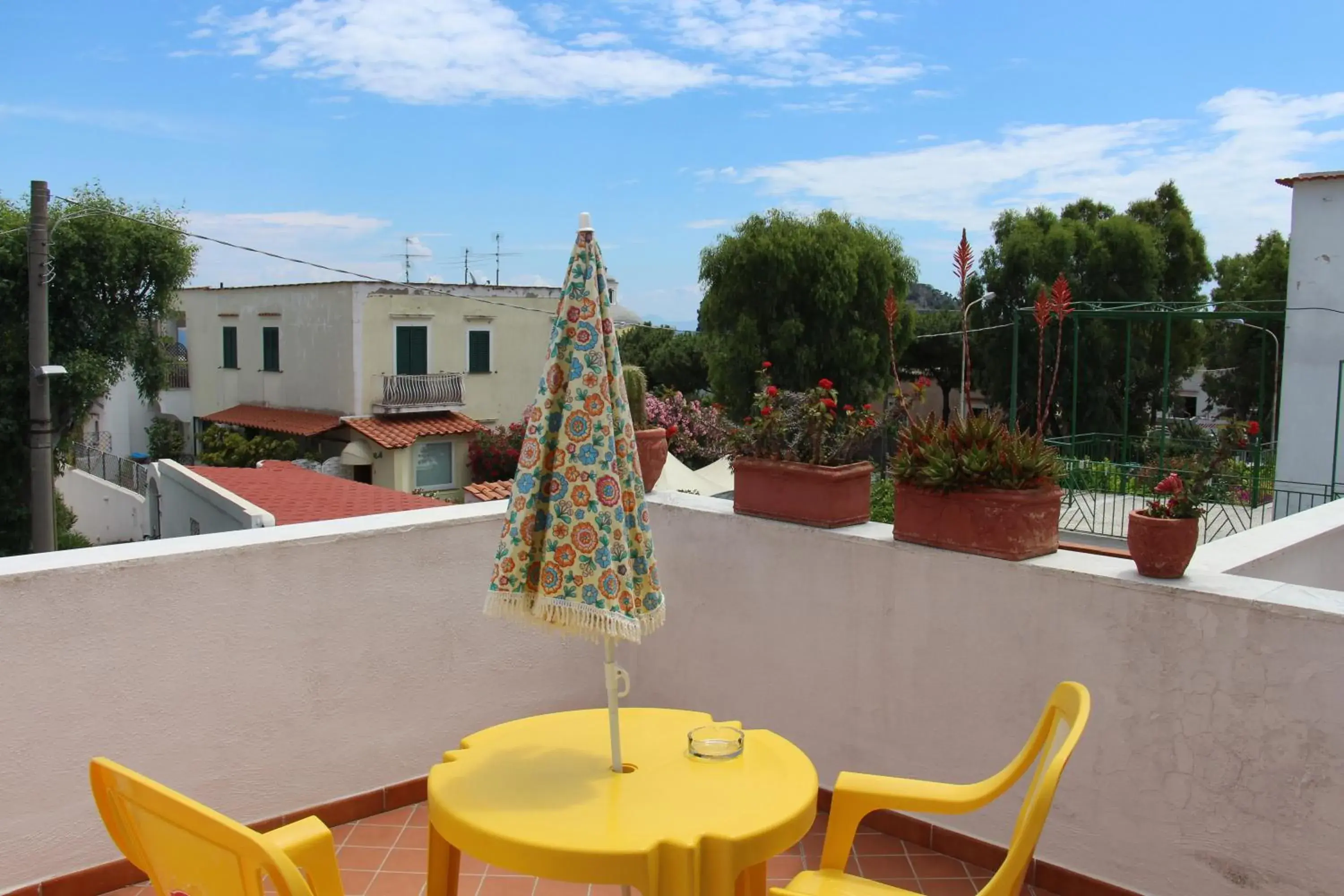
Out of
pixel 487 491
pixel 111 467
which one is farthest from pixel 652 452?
pixel 111 467

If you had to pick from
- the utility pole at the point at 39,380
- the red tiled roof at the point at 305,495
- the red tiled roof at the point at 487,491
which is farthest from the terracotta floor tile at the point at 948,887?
the red tiled roof at the point at 487,491

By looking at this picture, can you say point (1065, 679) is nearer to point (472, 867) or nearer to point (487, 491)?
point (472, 867)

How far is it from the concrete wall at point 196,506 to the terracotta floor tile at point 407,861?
6.23 m

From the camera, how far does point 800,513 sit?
3.63 meters

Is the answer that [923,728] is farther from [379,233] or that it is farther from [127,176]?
[379,233]

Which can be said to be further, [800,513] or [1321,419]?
[1321,419]

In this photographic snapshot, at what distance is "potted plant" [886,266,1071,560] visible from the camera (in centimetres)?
310

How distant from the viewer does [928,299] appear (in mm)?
37875

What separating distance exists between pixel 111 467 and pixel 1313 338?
91.9 feet

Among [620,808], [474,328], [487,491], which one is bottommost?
[487,491]

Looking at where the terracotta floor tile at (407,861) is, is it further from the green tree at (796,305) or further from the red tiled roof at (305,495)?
the green tree at (796,305)

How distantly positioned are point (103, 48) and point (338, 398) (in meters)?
9.63

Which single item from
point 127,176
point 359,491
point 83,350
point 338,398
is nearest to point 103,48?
point 127,176

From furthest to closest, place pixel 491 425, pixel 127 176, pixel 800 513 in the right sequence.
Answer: pixel 491 425 → pixel 127 176 → pixel 800 513
